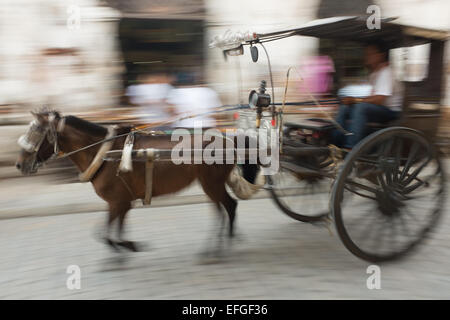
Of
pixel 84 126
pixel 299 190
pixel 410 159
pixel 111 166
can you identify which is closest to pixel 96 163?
pixel 111 166

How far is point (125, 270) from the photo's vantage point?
3.09 meters

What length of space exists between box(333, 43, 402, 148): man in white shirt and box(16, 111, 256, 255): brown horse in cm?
103

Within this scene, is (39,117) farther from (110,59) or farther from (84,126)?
(110,59)

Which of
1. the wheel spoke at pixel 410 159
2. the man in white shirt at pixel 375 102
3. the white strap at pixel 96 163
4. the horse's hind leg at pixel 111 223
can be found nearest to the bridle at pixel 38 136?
the white strap at pixel 96 163

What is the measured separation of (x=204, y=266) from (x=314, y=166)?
1.23 metres

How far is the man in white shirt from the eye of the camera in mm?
3150

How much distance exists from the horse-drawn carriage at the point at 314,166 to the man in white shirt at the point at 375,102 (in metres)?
0.08

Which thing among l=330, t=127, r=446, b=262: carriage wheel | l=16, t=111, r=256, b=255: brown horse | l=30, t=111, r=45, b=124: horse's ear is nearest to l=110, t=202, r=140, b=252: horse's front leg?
l=16, t=111, r=256, b=255: brown horse

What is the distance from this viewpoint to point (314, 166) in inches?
134

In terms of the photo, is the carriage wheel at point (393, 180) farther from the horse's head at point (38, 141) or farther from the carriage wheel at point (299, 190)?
the horse's head at point (38, 141)

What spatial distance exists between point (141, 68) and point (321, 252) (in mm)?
4435
